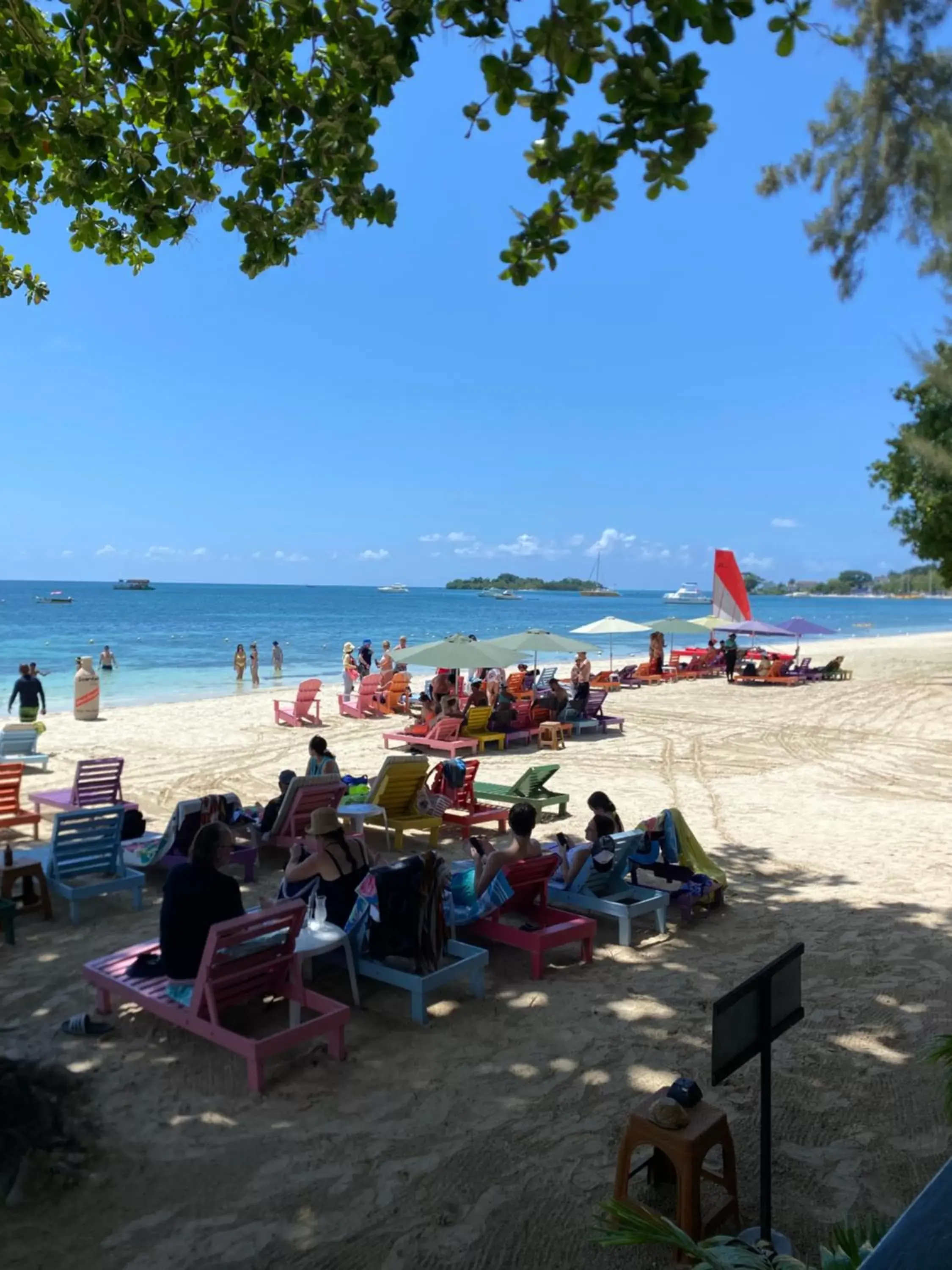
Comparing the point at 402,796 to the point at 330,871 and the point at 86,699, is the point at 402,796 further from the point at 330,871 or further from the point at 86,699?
the point at 86,699

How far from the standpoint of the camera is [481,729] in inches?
576

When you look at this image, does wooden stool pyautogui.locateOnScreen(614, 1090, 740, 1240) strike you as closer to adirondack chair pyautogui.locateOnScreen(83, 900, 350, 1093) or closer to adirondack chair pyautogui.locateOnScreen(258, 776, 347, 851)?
adirondack chair pyautogui.locateOnScreen(83, 900, 350, 1093)

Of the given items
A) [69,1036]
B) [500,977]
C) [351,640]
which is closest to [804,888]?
[500,977]

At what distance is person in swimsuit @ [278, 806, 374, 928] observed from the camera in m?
5.28

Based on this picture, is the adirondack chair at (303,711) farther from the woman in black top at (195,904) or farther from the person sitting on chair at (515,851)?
the woman in black top at (195,904)

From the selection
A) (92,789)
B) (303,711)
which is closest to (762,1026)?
(92,789)

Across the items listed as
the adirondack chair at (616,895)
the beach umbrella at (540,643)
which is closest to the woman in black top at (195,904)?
the adirondack chair at (616,895)

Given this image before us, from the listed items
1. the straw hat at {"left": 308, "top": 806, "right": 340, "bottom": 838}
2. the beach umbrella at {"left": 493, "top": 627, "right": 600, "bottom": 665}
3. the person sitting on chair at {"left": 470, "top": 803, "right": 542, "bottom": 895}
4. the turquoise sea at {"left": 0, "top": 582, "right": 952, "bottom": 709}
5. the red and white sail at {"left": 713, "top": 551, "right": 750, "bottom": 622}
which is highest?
the red and white sail at {"left": 713, "top": 551, "right": 750, "bottom": 622}

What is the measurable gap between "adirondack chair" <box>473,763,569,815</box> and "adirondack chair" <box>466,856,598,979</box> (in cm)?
336

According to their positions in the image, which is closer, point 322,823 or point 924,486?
point 322,823

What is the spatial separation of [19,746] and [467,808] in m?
6.54

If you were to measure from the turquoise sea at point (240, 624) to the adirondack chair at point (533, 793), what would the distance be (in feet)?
56.4

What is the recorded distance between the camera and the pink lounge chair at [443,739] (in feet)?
43.7

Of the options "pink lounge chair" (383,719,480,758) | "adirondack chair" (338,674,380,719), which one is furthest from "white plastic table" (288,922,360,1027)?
"adirondack chair" (338,674,380,719)
